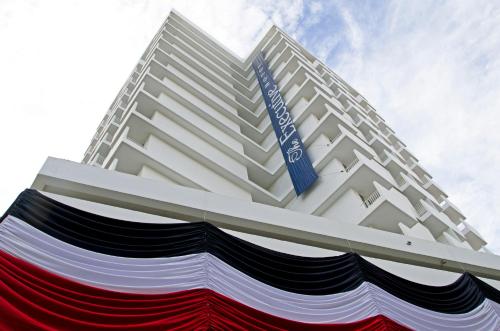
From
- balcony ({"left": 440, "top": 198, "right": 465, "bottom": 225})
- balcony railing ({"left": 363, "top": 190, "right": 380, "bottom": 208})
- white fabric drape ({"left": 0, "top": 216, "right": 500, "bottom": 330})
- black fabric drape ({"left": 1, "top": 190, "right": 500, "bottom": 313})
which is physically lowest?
white fabric drape ({"left": 0, "top": 216, "right": 500, "bottom": 330})

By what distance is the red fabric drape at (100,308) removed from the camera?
320cm

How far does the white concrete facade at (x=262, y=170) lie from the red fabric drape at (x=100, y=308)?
1.78m

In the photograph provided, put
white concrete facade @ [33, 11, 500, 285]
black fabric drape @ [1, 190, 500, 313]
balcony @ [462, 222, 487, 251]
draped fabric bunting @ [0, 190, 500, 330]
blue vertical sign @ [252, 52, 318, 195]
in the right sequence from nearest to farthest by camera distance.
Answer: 1. draped fabric bunting @ [0, 190, 500, 330]
2. black fabric drape @ [1, 190, 500, 313]
3. white concrete facade @ [33, 11, 500, 285]
4. blue vertical sign @ [252, 52, 318, 195]
5. balcony @ [462, 222, 487, 251]

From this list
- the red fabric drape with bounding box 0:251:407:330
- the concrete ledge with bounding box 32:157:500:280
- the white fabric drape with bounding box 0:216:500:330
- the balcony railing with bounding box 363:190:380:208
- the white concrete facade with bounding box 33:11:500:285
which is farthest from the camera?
the balcony railing with bounding box 363:190:380:208

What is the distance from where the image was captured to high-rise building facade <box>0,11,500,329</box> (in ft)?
19.1

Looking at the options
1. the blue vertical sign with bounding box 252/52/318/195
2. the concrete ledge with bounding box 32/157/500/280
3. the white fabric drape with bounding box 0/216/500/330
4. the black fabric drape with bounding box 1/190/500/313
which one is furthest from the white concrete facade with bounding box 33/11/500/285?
the white fabric drape with bounding box 0/216/500/330

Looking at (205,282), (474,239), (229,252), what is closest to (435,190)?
(474,239)

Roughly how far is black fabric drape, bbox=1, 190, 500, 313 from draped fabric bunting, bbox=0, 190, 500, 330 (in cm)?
1

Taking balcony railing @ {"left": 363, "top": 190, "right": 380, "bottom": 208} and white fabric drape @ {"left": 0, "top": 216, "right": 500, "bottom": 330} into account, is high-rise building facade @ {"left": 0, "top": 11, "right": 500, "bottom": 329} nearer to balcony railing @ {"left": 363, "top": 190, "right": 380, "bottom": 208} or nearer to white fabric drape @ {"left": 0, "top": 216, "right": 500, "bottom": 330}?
balcony railing @ {"left": 363, "top": 190, "right": 380, "bottom": 208}

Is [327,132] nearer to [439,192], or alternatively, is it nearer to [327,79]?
[439,192]

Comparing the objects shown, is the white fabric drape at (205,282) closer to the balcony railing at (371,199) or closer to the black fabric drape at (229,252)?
the black fabric drape at (229,252)

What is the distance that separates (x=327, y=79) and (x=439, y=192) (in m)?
8.79

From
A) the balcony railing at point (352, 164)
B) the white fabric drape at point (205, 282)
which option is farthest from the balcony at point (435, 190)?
the white fabric drape at point (205, 282)

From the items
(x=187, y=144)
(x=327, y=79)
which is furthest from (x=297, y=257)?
(x=327, y=79)
